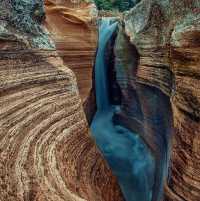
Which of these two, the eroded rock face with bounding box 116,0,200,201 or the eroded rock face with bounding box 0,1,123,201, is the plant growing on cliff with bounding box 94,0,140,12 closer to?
the eroded rock face with bounding box 116,0,200,201

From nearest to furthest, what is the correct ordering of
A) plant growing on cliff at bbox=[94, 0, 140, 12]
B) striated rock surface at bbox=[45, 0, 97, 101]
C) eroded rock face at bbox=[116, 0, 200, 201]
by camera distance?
1. eroded rock face at bbox=[116, 0, 200, 201]
2. striated rock surface at bbox=[45, 0, 97, 101]
3. plant growing on cliff at bbox=[94, 0, 140, 12]

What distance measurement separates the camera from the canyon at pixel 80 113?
2641mm

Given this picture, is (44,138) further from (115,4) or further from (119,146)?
(115,4)

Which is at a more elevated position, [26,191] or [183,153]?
[26,191]

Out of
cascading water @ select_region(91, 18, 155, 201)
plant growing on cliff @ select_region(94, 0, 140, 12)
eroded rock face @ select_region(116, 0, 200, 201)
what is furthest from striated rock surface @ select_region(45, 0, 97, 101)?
plant growing on cliff @ select_region(94, 0, 140, 12)

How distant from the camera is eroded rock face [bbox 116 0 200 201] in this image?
3447 mm

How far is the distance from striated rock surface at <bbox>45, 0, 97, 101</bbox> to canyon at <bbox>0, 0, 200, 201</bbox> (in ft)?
0.09

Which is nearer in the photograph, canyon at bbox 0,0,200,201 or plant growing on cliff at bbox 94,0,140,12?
canyon at bbox 0,0,200,201

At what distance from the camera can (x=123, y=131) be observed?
803cm

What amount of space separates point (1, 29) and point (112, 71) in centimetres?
640

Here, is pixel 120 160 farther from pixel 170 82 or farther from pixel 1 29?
pixel 1 29

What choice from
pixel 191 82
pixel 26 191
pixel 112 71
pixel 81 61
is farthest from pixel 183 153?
pixel 112 71

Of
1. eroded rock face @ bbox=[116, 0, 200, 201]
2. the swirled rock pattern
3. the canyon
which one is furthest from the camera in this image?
eroded rock face @ bbox=[116, 0, 200, 201]

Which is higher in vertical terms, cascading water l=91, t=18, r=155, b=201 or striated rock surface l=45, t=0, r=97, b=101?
striated rock surface l=45, t=0, r=97, b=101
